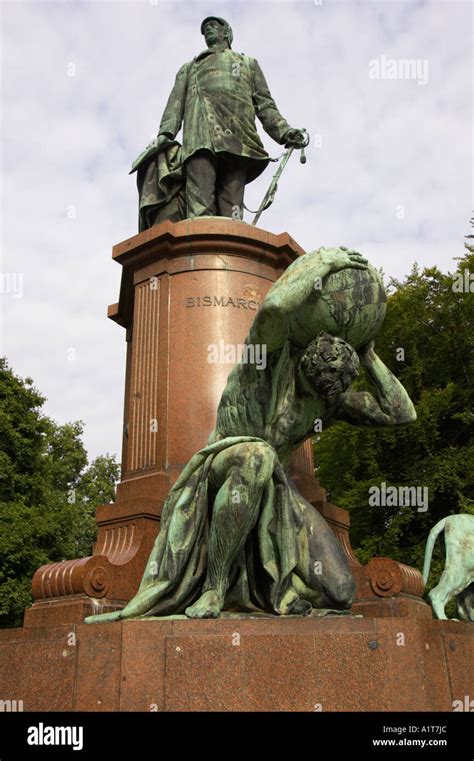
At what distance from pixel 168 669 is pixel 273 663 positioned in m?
0.45

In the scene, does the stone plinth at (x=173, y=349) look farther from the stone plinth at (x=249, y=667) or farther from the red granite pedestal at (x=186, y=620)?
the stone plinth at (x=249, y=667)

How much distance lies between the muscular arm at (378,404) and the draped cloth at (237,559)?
29.3 inches

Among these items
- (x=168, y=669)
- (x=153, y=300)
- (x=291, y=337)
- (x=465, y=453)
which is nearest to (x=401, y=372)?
(x=465, y=453)

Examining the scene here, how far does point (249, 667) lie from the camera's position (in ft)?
10.8

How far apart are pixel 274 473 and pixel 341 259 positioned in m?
1.20

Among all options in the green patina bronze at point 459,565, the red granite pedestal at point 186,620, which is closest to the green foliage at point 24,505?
the red granite pedestal at point 186,620

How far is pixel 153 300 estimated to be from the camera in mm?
5758

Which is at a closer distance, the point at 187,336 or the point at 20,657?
the point at 20,657

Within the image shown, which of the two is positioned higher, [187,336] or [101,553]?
[187,336]

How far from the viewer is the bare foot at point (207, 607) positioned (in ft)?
11.9

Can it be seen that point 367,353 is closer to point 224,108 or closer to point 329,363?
point 329,363

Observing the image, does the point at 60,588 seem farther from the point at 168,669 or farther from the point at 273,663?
the point at 273,663

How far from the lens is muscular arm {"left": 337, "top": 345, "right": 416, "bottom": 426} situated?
4.56 m

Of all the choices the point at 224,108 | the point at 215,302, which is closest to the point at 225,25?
the point at 224,108
